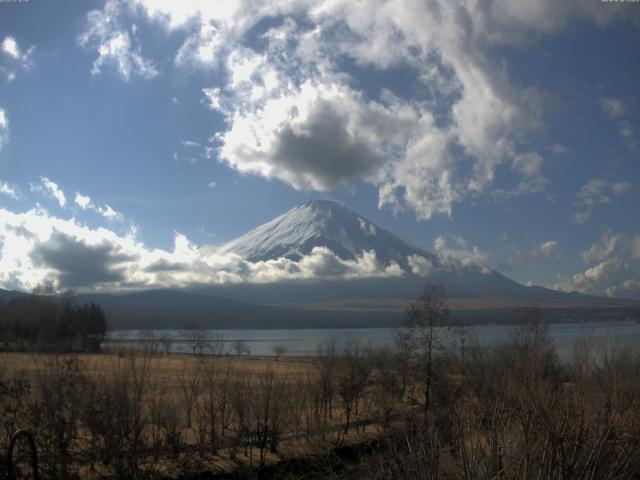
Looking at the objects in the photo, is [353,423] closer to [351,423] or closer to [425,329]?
[351,423]

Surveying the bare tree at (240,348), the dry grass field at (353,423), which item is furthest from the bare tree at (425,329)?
the bare tree at (240,348)

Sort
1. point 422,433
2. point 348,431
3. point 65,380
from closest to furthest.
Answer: point 422,433 → point 65,380 → point 348,431

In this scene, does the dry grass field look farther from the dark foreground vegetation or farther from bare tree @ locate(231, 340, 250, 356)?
bare tree @ locate(231, 340, 250, 356)

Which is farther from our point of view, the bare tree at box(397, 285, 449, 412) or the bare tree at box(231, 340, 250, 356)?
the bare tree at box(231, 340, 250, 356)

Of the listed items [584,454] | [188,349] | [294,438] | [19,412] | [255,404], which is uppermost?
[584,454]

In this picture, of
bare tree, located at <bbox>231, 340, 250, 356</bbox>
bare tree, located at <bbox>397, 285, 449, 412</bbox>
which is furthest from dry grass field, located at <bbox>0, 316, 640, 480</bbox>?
bare tree, located at <bbox>231, 340, 250, 356</bbox>

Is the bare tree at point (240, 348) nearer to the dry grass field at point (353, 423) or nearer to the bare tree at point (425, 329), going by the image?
the bare tree at point (425, 329)

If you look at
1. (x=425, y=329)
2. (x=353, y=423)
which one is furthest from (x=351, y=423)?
(x=425, y=329)

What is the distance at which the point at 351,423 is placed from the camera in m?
26.4

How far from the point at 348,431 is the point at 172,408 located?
32.4 ft

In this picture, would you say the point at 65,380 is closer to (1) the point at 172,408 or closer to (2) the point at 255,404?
(1) the point at 172,408

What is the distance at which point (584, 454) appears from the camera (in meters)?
6.20

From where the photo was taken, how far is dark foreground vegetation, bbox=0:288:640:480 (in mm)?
6285

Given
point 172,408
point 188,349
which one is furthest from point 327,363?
point 188,349
